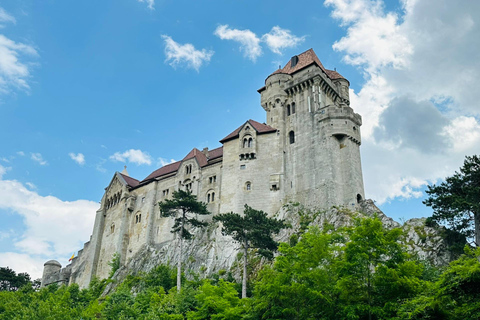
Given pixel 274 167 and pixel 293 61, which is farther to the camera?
pixel 293 61

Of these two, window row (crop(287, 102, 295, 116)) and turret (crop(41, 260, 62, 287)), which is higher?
window row (crop(287, 102, 295, 116))

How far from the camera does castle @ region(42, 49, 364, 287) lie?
6112cm

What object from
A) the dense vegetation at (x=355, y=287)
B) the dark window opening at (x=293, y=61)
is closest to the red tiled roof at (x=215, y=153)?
the dark window opening at (x=293, y=61)

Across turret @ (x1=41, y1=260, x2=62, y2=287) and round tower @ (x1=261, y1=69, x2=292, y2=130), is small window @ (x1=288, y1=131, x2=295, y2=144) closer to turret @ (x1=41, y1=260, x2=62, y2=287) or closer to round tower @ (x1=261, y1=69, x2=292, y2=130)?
round tower @ (x1=261, y1=69, x2=292, y2=130)

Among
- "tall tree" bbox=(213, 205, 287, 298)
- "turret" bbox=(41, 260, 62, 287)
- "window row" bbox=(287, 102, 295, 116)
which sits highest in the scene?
"window row" bbox=(287, 102, 295, 116)

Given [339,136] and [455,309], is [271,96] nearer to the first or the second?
[339,136]

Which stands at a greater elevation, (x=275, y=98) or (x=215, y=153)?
(x=275, y=98)

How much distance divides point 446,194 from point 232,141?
31.8 m

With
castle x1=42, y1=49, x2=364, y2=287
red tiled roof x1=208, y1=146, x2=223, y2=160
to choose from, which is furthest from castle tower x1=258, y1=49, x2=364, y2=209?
red tiled roof x1=208, y1=146, x2=223, y2=160

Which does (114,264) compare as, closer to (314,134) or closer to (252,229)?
(252,229)

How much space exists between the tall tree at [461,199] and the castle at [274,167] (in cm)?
1283

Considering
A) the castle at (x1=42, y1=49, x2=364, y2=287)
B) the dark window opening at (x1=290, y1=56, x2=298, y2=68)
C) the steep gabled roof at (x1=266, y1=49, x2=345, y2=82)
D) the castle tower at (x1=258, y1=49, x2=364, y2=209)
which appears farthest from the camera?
the dark window opening at (x1=290, y1=56, x2=298, y2=68)

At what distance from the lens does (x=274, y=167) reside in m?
64.2

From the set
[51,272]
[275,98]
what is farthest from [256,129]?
[51,272]
